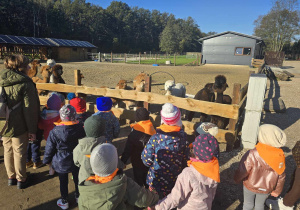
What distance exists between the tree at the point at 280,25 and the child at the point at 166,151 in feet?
186

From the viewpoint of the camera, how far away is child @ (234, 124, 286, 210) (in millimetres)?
2289

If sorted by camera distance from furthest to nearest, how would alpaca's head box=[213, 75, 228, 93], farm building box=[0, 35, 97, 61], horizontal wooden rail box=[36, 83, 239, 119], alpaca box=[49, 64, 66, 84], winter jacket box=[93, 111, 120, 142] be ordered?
1. farm building box=[0, 35, 97, 61]
2. alpaca box=[49, 64, 66, 84]
3. alpaca's head box=[213, 75, 228, 93]
4. horizontal wooden rail box=[36, 83, 239, 119]
5. winter jacket box=[93, 111, 120, 142]

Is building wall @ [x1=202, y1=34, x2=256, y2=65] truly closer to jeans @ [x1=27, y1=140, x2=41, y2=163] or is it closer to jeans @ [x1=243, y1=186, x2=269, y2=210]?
jeans @ [x1=243, y1=186, x2=269, y2=210]

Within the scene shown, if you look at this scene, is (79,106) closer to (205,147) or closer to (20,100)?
(20,100)

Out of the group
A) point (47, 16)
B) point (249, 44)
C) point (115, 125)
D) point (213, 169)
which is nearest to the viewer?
point (213, 169)

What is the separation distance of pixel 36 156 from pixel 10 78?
1.61m

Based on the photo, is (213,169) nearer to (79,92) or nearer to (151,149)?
(151,149)

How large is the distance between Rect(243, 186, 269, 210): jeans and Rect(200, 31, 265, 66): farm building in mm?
29628

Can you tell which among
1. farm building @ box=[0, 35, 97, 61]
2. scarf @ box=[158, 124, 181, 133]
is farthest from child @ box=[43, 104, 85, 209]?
farm building @ box=[0, 35, 97, 61]

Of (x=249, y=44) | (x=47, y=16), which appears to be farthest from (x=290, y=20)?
(x=47, y=16)

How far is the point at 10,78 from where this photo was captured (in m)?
2.84

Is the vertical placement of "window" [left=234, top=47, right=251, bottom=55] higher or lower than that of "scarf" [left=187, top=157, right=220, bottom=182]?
higher

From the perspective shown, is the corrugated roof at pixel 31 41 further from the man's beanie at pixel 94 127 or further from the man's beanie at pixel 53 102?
the man's beanie at pixel 94 127

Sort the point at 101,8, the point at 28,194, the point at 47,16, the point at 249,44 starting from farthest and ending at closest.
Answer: the point at 101,8 → the point at 47,16 → the point at 249,44 → the point at 28,194
